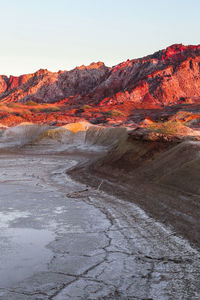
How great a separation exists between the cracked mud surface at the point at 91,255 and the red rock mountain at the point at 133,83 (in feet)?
276

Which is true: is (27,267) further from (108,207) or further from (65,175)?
(65,175)

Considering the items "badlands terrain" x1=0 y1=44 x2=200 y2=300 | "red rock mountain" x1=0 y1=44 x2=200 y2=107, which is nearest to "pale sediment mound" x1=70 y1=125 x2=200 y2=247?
"badlands terrain" x1=0 y1=44 x2=200 y2=300

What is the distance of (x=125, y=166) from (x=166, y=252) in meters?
11.2

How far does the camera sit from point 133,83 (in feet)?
344

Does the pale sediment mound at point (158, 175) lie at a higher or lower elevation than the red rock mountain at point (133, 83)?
lower

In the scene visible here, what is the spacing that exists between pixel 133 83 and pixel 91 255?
101 metres

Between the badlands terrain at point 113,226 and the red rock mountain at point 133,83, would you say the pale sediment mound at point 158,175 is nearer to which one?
the badlands terrain at point 113,226

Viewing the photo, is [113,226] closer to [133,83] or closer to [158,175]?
[158,175]

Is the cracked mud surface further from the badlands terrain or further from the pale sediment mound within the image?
the pale sediment mound

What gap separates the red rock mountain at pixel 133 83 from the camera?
98500 millimetres

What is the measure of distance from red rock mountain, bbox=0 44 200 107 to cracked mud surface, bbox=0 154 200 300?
84.1 m

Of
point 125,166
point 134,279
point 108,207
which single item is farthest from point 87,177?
point 134,279

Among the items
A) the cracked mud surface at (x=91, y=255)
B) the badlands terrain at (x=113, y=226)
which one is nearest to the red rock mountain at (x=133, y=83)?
the badlands terrain at (x=113, y=226)

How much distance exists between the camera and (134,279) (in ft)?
19.7
